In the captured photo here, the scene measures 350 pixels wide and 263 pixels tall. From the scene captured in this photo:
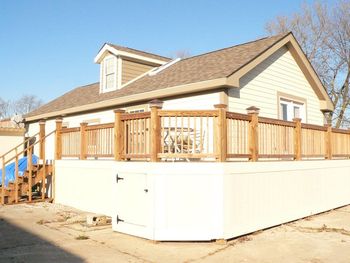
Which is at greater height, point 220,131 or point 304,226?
point 220,131

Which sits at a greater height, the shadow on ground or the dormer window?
the dormer window

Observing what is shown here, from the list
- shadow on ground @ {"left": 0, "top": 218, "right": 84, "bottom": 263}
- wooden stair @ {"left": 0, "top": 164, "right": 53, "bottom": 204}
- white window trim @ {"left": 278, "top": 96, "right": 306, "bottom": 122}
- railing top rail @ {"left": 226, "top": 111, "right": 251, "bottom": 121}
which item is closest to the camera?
shadow on ground @ {"left": 0, "top": 218, "right": 84, "bottom": 263}

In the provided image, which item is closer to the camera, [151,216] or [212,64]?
[151,216]

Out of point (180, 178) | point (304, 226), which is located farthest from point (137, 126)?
point (304, 226)

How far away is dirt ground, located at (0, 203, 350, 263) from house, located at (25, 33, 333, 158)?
377cm

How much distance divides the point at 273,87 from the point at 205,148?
12.4 feet

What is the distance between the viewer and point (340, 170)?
11.3 metres

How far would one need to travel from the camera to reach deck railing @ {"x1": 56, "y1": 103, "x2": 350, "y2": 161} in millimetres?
7082

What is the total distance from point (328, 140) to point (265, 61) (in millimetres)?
2987

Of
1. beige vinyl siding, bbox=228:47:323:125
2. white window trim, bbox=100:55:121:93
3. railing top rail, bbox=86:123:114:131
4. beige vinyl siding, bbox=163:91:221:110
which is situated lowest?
railing top rail, bbox=86:123:114:131

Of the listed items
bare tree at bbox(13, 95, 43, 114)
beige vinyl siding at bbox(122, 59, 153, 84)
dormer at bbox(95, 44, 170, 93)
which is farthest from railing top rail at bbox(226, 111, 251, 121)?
bare tree at bbox(13, 95, 43, 114)

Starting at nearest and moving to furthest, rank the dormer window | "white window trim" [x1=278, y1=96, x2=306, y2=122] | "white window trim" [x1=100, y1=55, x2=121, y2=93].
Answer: "white window trim" [x1=278, y1=96, x2=306, y2=122]
"white window trim" [x1=100, y1=55, x2=121, y2=93]
the dormer window

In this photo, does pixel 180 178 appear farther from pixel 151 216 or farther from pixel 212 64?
pixel 212 64

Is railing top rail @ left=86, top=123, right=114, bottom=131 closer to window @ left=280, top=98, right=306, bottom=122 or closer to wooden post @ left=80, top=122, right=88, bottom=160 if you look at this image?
wooden post @ left=80, top=122, right=88, bottom=160
